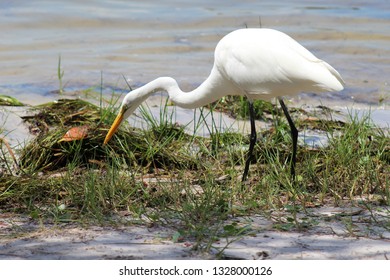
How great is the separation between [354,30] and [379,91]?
9.03ft

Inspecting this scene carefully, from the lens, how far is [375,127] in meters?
6.05

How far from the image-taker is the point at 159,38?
10727 millimetres

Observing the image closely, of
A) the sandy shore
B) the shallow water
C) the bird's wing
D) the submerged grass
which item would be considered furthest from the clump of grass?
the shallow water

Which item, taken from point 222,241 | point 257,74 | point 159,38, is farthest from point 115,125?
point 159,38

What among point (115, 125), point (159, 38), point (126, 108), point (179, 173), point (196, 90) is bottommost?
point (179, 173)

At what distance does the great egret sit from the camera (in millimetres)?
5059

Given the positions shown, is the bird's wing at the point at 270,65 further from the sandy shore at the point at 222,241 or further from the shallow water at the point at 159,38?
the shallow water at the point at 159,38

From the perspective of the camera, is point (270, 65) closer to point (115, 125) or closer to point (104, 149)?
point (115, 125)

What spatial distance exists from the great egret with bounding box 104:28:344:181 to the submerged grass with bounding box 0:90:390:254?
20cm

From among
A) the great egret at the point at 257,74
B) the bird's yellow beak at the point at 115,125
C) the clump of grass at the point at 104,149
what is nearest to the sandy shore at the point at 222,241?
the great egret at the point at 257,74

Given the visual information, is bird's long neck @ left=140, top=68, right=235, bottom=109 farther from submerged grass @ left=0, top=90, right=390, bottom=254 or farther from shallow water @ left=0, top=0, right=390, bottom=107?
shallow water @ left=0, top=0, right=390, bottom=107

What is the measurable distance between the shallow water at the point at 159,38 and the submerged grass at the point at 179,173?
2.30 metres

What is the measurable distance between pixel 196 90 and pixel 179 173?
745 millimetres

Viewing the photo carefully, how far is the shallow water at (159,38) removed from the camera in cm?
884
